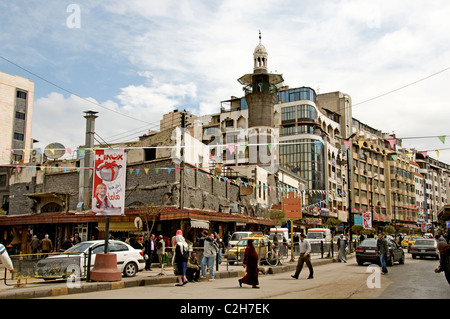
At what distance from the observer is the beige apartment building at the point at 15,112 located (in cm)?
5703

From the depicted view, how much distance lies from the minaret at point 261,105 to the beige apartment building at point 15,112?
98.4 ft

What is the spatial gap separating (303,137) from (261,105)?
1269cm

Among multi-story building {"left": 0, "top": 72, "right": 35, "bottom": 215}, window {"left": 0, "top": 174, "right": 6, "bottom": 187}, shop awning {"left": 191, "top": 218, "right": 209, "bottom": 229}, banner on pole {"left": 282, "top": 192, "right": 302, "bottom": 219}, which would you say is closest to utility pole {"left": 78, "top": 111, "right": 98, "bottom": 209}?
shop awning {"left": 191, "top": 218, "right": 209, "bottom": 229}

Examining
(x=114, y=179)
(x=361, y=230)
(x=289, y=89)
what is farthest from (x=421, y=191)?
(x=114, y=179)

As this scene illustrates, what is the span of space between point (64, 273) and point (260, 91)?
4971 cm

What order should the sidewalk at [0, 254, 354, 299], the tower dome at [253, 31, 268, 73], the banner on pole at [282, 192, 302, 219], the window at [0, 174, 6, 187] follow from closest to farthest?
the sidewalk at [0, 254, 354, 299] → the banner on pole at [282, 192, 302, 219] → the window at [0, 174, 6, 187] → the tower dome at [253, 31, 268, 73]

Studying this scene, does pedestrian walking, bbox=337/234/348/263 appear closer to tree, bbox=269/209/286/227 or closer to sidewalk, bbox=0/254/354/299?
sidewalk, bbox=0/254/354/299

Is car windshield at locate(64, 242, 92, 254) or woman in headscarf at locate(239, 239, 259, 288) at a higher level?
car windshield at locate(64, 242, 92, 254)

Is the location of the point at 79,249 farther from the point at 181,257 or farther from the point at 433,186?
the point at 433,186

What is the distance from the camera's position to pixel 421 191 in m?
111

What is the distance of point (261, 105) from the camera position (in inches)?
2381

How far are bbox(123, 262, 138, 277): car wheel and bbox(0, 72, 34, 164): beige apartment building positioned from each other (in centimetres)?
4477

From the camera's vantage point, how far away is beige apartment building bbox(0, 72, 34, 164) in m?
57.0
